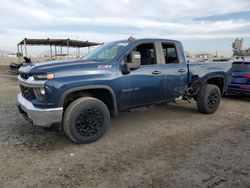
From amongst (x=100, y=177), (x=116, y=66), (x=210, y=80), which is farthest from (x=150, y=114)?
(x=100, y=177)

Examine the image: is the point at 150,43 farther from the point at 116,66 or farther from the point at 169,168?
the point at 169,168

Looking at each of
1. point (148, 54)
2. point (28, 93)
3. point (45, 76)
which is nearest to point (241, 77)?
point (148, 54)

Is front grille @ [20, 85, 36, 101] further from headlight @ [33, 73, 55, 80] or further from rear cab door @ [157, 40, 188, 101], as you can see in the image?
rear cab door @ [157, 40, 188, 101]

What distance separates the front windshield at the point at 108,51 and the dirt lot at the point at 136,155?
5.21 feet

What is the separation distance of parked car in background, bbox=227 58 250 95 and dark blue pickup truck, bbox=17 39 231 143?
263cm

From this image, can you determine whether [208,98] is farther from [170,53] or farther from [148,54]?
[148,54]

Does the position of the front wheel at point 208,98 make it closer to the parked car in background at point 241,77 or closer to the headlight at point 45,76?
the parked car in background at point 241,77

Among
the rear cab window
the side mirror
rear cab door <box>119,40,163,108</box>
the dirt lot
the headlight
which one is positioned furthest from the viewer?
the rear cab window

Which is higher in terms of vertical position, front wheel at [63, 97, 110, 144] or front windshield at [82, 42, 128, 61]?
front windshield at [82, 42, 128, 61]

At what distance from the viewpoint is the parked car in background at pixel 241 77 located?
8.41 meters

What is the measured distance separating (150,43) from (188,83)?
149cm

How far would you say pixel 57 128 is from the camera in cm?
453

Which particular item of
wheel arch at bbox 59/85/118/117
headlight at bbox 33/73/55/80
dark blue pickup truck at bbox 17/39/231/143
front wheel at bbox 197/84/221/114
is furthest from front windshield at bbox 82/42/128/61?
front wheel at bbox 197/84/221/114

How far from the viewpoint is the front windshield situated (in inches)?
207
